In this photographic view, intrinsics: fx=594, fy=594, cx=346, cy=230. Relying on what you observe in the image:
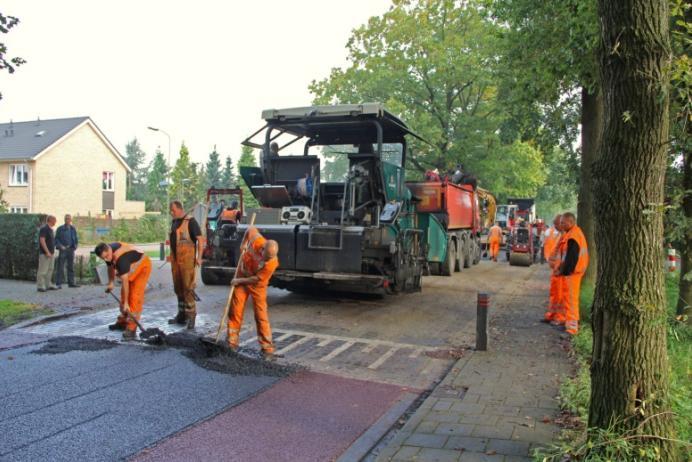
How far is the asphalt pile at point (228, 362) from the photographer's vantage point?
248 inches

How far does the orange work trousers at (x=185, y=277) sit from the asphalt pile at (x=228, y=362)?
1493mm

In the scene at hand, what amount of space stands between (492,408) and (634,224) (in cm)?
231

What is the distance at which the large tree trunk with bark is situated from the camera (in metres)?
3.57

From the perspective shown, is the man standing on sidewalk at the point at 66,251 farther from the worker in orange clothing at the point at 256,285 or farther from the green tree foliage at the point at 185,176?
the green tree foliage at the point at 185,176

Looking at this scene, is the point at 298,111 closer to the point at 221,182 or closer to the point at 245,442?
the point at 245,442

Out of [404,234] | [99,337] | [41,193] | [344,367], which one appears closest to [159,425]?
[344,367]

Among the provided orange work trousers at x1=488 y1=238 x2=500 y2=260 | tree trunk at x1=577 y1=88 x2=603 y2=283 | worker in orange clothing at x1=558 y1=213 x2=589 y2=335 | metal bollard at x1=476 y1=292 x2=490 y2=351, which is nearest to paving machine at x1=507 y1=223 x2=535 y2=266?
orange work trousers at x1=488 y1=238 x2=500 y2=260

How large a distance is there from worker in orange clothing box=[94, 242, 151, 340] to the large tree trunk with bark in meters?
5.97

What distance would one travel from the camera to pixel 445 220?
16.2m

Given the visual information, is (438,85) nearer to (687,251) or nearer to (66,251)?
(66,251)

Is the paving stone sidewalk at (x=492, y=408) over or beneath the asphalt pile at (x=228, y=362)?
beneath

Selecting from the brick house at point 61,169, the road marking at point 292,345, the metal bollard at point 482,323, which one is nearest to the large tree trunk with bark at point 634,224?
the metal bollard at point 482,323

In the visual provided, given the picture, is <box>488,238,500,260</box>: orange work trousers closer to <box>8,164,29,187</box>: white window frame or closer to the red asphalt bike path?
the red asphalt bike path

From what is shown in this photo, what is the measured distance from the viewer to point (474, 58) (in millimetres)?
26078
